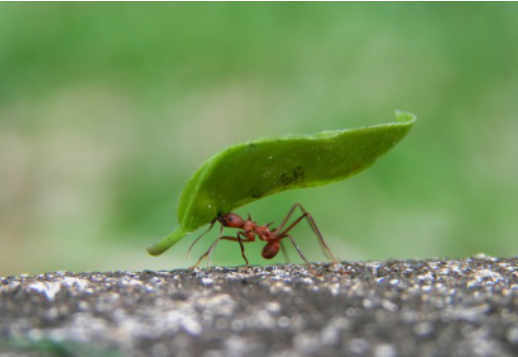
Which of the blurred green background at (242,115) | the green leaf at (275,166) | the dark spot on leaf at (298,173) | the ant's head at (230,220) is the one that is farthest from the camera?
the blurred green background at (242,115)

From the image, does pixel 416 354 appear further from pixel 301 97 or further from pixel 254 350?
pixel 301 97

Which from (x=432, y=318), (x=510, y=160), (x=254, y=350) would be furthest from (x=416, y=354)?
(x=510, y=160)

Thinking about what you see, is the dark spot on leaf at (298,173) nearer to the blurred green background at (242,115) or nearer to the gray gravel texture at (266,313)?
the gray gravel texture at (266,313)

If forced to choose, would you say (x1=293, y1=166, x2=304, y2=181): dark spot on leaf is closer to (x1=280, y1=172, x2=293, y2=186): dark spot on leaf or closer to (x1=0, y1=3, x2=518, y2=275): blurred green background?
(x1=280, y1=172, x2=293, y2=186): dark spot on leaf

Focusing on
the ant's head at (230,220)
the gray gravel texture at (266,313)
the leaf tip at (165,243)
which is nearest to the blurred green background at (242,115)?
the ant's head at (230,220)

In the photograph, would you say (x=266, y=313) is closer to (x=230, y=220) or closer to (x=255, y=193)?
(x=255, y=193)

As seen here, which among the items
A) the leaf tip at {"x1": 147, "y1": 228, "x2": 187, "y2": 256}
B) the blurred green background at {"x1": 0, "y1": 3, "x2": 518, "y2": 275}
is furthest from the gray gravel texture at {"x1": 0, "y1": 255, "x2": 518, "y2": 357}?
the blurred green background at {"x1": 0, "y1": 3, "x2": 518, "y2": 275}
